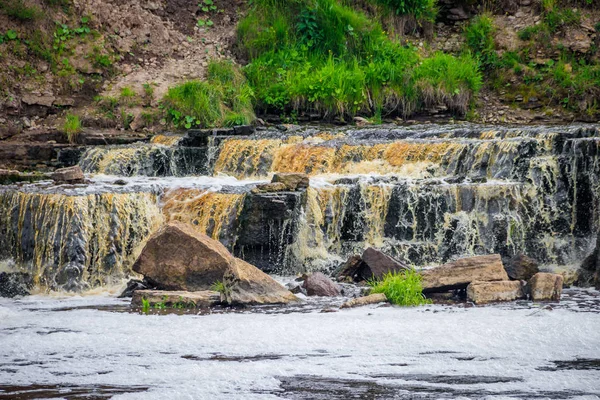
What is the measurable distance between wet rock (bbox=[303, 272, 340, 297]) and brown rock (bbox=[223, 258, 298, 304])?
1.11 feet

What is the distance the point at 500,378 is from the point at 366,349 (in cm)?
117

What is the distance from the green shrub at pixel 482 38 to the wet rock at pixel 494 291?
11723 millimetres

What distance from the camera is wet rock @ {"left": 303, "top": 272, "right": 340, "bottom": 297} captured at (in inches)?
337

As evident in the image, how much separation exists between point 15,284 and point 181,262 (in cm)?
271

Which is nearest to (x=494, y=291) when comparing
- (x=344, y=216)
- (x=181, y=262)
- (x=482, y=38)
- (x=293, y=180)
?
(x=181, y=262)

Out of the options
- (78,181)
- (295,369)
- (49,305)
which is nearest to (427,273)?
(295,369)

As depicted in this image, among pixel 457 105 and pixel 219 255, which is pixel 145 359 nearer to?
pixel 219 255

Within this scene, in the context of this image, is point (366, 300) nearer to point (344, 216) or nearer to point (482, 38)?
point (344, 216)

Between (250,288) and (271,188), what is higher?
(271,188)

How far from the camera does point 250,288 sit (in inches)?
319

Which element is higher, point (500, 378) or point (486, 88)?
point (486, 88)

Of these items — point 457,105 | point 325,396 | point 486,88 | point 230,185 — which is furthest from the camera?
point 486,88

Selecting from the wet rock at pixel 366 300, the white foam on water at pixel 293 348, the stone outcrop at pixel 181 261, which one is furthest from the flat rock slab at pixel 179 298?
the wet rock at pixel 366 300

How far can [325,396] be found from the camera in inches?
179
